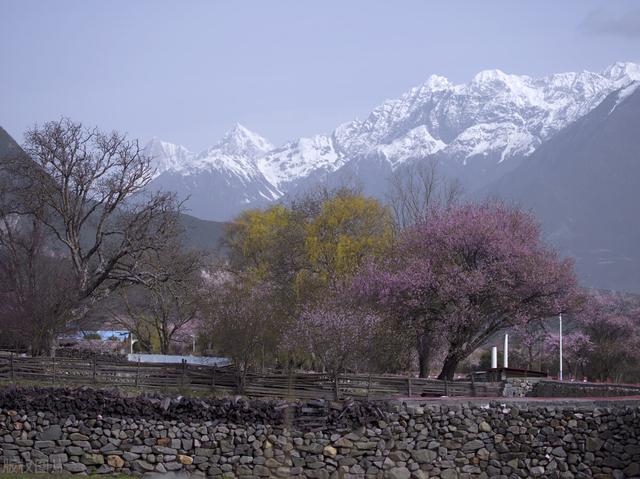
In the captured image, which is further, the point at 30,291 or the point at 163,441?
the point at 30,291

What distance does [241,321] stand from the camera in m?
42.2

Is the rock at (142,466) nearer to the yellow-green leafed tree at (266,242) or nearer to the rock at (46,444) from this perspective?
the rock at (46,444)

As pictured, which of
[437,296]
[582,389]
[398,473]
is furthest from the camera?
[437,296]

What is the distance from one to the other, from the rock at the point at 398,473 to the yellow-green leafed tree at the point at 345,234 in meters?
31.5

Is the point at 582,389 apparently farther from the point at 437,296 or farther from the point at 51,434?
the point at 51,434

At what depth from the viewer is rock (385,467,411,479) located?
2227cm

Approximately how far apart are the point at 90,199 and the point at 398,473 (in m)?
29.0

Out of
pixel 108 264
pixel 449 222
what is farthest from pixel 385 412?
pixel 108 264

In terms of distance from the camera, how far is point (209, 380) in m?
35.6

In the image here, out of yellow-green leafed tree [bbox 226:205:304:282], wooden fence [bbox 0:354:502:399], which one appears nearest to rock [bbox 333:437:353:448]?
wooden fence [bbox 0:354:502:399]

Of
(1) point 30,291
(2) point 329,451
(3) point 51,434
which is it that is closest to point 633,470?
(2) point 329,451

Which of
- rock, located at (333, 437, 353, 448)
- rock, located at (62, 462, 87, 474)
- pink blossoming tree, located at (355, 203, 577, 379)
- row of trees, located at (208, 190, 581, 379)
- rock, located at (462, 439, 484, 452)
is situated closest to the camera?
rock, located at (62, 462, 87, 474)

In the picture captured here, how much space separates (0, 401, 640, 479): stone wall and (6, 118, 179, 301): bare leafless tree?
22.8 metres

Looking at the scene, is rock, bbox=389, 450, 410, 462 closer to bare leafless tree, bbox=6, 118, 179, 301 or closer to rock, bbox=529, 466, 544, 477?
rock, bbox=529, 466, 544, 477
